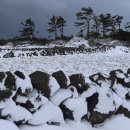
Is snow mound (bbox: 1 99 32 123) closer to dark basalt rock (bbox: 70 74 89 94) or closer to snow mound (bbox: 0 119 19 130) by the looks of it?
snow mound (bbox: 0 119 19 130)

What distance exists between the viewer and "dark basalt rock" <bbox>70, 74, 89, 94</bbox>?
21.3ft

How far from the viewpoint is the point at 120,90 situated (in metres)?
7.37

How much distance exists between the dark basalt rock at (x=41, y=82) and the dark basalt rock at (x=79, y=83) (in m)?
0.61

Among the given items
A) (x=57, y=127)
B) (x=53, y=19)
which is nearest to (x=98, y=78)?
(x=57, y=127)

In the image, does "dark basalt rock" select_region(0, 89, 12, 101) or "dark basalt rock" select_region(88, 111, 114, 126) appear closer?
"dark basalt rock" select_region(0, 89, 12, 101)

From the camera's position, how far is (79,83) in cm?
650

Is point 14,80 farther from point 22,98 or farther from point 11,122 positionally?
point 11,122

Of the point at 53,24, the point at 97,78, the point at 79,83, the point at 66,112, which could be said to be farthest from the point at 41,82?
the point at 53,24

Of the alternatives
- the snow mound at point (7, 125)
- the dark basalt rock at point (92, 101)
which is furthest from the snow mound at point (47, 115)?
the dark basalt rock at point (92, 101)

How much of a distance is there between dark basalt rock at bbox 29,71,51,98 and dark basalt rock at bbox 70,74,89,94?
0.61m

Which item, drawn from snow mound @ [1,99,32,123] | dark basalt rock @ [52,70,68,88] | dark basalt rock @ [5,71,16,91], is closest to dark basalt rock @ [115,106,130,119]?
dark basalt rock @ [52,70,68,88]

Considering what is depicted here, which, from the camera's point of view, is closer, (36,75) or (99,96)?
(36,75)

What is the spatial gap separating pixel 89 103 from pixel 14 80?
65.4 inches

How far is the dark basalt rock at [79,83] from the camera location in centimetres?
649
